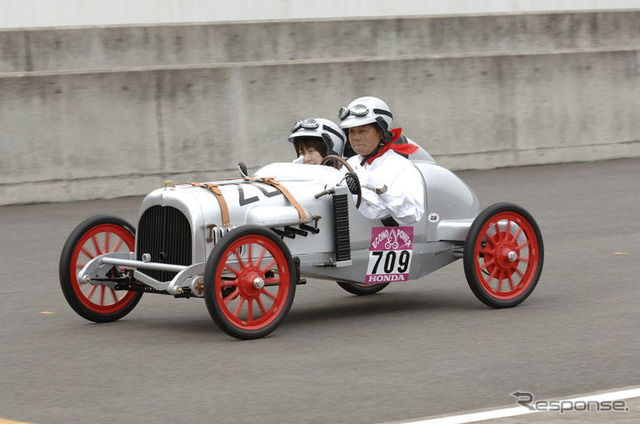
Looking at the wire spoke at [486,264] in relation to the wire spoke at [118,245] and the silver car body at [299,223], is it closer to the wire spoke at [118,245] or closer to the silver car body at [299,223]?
the silver car body at [299,223]

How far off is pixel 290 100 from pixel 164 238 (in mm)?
9228

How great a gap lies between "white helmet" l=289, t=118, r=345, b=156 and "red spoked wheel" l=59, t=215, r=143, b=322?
1.41 metres

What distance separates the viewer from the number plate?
877 cm

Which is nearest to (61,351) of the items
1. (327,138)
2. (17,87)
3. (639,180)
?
(327,138)

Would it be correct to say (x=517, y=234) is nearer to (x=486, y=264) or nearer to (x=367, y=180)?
(x=486, y=264)

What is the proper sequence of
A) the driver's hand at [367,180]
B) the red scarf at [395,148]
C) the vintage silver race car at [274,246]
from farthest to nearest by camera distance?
the red scarf at [395,148] < the driver's hand at [367,180] < the vintage silver race car at [274,246]

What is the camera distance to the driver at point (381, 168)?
8.70m

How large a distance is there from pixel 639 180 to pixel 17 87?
25.3 feet

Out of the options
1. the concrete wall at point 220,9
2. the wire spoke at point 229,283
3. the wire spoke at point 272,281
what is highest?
the concrete wall at point 220,9

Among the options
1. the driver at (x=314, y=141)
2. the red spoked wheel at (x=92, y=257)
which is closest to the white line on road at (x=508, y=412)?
the red spoked wheel at (x=92, y=257)

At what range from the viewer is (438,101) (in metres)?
18.5

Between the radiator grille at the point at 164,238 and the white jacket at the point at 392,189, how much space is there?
123 centimetres

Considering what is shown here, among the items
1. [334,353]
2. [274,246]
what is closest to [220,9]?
[274,246]

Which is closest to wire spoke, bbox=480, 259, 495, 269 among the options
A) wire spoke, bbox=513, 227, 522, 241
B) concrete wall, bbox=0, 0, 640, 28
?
wire spoke, bbox=513, 227, 522, 241
